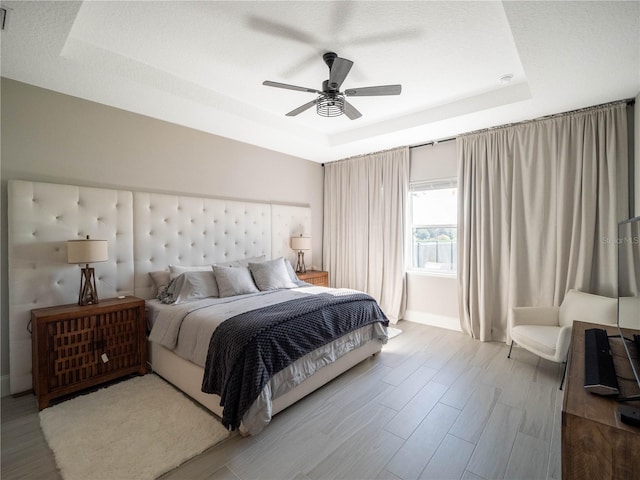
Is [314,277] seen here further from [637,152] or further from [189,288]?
[637,152]

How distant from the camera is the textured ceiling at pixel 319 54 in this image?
1895mm

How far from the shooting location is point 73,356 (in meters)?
2.44

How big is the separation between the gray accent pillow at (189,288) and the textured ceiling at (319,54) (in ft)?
5.82

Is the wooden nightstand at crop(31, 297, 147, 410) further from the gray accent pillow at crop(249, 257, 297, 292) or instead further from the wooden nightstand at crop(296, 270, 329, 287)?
the wooden nightstand at crop(296, 270, 329, 287)

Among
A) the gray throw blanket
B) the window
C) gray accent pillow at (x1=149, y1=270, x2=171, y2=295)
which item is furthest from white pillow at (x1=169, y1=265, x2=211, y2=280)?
the window

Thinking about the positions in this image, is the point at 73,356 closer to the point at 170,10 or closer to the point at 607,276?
the point at 170,10

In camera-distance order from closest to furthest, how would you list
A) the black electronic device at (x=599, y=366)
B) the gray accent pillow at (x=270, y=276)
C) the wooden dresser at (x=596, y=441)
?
the wooden dresser at (x=596, y=441), the black electronic device at (x=599, y=366), the gray accent pillow at (x=270, y=276)

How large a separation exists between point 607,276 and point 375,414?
2.70 metres

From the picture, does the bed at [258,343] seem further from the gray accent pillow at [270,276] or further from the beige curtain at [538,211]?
the beige curtain at [538,211]

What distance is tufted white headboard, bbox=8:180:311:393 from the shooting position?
97.2 inches

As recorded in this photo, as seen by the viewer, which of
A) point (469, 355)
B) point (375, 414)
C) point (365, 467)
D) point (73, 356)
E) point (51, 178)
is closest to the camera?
point (365, 467)

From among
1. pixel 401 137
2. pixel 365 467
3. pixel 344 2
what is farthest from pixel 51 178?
pixel 401 137

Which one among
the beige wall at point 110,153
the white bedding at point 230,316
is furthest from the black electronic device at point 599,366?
the beige wall at point 110,153

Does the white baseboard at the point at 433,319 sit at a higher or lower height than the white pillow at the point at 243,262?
lower
